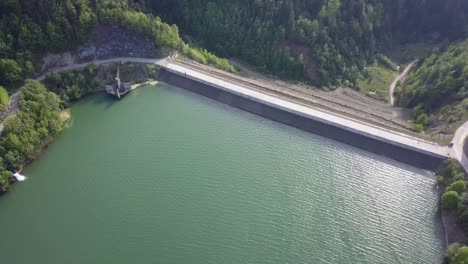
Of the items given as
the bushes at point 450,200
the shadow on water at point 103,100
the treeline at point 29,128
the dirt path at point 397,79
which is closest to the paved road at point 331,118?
the bushes at point 450,200

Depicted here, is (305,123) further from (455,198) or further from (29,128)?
(29,128)

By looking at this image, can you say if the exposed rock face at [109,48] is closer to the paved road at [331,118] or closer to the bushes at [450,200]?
the paved road at [331,118]

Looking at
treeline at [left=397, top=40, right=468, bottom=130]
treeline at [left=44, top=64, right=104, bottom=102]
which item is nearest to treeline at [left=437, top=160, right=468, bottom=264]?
treeline at [left=397, top=40, right=468, bottom=130]

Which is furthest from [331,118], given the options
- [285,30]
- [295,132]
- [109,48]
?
[109,48]

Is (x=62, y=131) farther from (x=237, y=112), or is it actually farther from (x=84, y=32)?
(x=237, y=112)

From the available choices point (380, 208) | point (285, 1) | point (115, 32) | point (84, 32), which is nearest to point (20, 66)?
point (84, 32)
